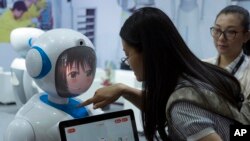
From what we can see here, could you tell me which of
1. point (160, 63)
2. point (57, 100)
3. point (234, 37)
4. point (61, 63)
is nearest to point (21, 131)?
point (57, 100)

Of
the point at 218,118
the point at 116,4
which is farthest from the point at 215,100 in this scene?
the point at 116,4

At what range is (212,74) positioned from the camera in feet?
3.39

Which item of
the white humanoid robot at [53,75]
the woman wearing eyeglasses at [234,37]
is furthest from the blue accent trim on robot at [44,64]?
the woman wearing eyeglasses at [234,37]

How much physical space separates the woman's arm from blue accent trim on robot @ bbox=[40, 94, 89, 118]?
120 millimetres

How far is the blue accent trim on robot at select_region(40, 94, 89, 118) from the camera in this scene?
4.64 ft

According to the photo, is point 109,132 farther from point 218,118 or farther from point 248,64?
point 248,64

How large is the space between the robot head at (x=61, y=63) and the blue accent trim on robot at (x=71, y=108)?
0.06 metres

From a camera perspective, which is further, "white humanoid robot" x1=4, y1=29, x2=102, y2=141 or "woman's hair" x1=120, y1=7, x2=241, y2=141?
"white humanoid robot" x1=4, y1=29, x2=102, y2=141

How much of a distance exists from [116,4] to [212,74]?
4.18 metres

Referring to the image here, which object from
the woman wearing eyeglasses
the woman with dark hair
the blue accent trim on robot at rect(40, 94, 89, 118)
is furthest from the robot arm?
the woman wearing eyeglasses

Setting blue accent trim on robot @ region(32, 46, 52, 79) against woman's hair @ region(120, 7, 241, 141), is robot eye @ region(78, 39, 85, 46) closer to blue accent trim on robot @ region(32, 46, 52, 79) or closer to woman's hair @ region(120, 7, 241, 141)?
blue accent trim on robot @ region(32, 46, 52, 79)

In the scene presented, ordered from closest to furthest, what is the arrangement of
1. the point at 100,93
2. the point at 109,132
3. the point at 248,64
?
the point at 109,132 → the point at 100,93 → the point at 248,64

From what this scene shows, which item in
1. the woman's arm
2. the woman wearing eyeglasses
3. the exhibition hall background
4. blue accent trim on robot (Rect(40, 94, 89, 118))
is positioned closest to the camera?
the woman's arm

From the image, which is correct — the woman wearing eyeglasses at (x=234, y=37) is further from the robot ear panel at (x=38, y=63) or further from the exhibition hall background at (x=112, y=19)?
the exhibition hall background at (x=112, y=19)
